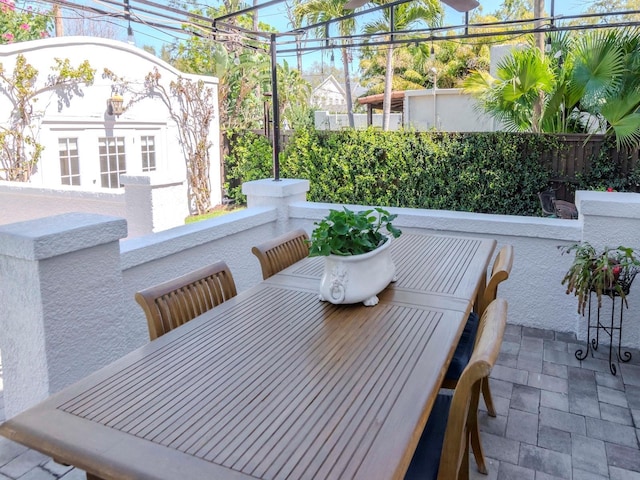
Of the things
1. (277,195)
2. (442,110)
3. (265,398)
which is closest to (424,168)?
(277,195)

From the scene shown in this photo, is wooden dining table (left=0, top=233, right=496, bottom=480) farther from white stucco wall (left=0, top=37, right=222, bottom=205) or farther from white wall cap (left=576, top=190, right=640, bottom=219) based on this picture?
white stucco wall (left=0, top=37, right=222, bottom=205)

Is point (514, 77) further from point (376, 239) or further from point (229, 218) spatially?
point (376, 239)

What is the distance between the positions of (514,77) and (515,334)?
151 inches

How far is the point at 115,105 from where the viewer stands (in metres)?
7.60

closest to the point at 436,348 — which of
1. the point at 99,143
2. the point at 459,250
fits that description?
the point at 459,250

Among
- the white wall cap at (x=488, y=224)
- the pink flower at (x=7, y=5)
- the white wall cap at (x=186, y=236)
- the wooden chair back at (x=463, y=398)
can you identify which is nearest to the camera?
the wooden chair back at (x=463, y=398)

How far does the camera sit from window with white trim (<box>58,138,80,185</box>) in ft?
23.3

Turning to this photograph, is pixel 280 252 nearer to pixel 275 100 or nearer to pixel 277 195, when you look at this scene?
pixel 277 195

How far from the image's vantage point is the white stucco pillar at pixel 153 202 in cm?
471

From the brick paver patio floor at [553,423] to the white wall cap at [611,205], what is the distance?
2.89 ft

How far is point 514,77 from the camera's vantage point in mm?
6273

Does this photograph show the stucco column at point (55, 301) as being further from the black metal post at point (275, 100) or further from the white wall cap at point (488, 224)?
the black metal post at point (275, 100)

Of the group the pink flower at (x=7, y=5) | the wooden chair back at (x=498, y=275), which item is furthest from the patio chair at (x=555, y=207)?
the pink flower at (x=7, y=5)

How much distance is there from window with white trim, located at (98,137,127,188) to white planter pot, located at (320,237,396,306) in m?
6.59
